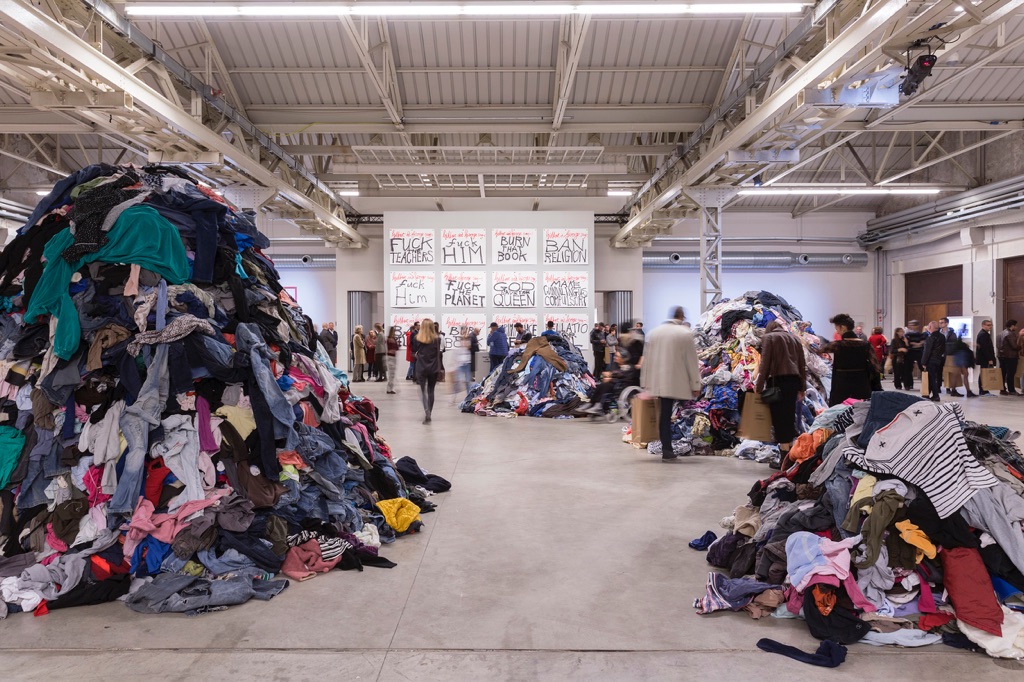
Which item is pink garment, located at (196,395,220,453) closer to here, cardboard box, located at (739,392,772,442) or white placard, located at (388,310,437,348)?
cardboard box, located at (739,392,772,442)

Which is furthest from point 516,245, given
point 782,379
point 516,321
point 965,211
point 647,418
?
point 782,379

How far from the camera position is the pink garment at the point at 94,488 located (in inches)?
140

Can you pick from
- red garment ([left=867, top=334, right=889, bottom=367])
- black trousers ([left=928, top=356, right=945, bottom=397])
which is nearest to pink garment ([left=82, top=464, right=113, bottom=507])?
black trousers ([left=928, top=356, right=945, bottom=397])

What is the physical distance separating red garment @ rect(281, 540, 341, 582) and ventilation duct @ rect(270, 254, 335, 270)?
21.1 metres

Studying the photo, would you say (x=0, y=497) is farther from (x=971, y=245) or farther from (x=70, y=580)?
(x=971, y=245)

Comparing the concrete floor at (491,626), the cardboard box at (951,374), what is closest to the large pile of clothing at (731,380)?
the concrete floor at (491,626)

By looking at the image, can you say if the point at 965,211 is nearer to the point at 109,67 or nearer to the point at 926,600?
the point at 926,600

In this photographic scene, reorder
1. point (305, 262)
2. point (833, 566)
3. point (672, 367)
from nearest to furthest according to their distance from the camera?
1. point (833, 566)
2. point (672, 367)
3. point (305, 262)

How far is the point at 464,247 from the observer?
1908 cm

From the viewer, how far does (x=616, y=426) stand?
31.9ft

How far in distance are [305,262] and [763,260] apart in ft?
54.7

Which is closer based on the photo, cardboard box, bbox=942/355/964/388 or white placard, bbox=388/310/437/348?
cardboard box, bbox=942/355/964/388

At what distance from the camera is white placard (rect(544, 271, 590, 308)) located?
1903 centimetres

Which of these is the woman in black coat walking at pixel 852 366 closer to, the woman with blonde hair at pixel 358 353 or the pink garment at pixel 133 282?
the pink garment at pixel 133 282
